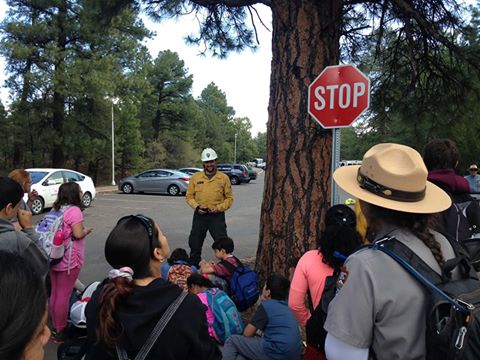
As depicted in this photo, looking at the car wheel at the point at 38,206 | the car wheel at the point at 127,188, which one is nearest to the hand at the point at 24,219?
the car wheel at the point at 38,206

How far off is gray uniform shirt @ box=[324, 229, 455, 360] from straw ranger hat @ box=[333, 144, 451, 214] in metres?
0.23

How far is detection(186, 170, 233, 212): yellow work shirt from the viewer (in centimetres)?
599

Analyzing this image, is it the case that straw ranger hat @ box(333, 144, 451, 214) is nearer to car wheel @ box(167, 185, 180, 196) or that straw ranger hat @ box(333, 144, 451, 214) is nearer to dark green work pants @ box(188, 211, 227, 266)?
dark green work pants @ box(188, 211, 227, 266)

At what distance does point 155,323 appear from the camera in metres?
1.66

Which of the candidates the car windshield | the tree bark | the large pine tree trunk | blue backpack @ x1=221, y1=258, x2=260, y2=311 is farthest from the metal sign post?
the tree bark

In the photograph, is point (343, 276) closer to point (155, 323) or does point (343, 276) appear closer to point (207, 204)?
point (155, 323)

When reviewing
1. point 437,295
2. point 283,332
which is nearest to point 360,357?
point 437,295

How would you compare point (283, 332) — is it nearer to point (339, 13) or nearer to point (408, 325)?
point (408, 325)

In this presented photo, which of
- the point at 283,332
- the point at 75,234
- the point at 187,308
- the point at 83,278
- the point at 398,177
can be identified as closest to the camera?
the point at 398,177

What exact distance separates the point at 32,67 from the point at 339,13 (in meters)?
23.1

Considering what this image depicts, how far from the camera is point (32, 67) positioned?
23000mm

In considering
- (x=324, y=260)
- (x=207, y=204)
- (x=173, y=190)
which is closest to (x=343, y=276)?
(x=324, y=260)

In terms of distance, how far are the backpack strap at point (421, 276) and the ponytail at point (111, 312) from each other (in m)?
1.00

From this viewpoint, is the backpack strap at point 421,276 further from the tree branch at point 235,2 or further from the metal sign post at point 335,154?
the tree branch at point 235,2
